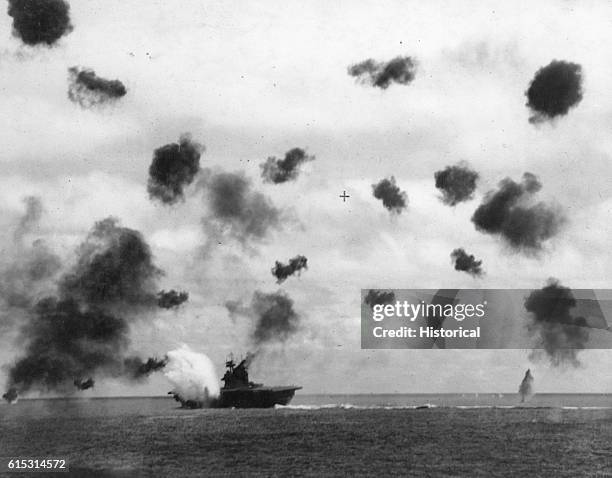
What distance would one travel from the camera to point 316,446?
91.3 meters

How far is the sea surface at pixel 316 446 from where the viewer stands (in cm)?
7544

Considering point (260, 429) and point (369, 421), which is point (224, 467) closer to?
point (260, 429)

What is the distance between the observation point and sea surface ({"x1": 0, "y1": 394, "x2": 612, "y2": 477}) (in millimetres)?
75438

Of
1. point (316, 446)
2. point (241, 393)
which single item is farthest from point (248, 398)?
point (316, 446)

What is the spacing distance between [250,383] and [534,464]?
2955 inches

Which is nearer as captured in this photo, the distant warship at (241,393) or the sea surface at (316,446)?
the sea surface at (316,446)

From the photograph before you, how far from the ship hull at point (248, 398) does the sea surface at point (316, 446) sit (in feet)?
34.7

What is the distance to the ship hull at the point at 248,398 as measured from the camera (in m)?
146

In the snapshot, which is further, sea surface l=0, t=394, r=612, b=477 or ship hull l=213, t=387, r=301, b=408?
ship hull l=213, t=387, r=301, b=408

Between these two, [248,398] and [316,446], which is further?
[248,398]

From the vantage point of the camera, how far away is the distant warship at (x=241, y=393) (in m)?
145

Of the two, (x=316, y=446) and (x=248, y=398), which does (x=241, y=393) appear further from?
(x=316, y=446)

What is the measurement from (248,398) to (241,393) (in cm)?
227

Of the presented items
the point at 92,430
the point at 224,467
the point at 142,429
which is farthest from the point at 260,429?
the point at 224,467
